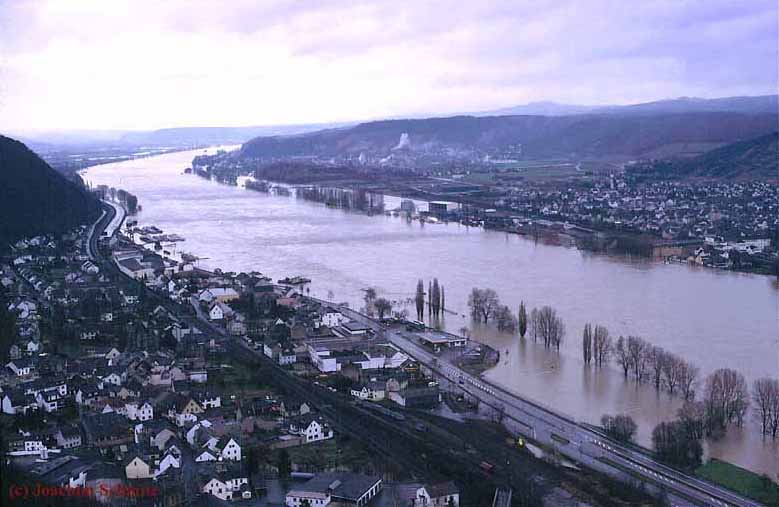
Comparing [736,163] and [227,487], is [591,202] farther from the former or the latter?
[227,487]

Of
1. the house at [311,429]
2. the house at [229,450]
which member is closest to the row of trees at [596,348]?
the house at [311,429]


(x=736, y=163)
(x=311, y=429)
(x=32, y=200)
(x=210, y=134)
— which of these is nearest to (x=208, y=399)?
(x=311, y=429)

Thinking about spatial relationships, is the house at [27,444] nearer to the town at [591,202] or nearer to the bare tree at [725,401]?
the bare tree at [725,401]

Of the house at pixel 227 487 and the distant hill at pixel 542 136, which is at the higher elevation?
the distant hill at pixel 542 136

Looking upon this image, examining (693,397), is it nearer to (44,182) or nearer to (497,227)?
(497,227)

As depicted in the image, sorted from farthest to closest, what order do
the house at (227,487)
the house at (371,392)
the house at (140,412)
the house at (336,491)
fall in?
the house at (371,392)
the house at (140,412)
the house at (227,487)
the house at (336,491)
